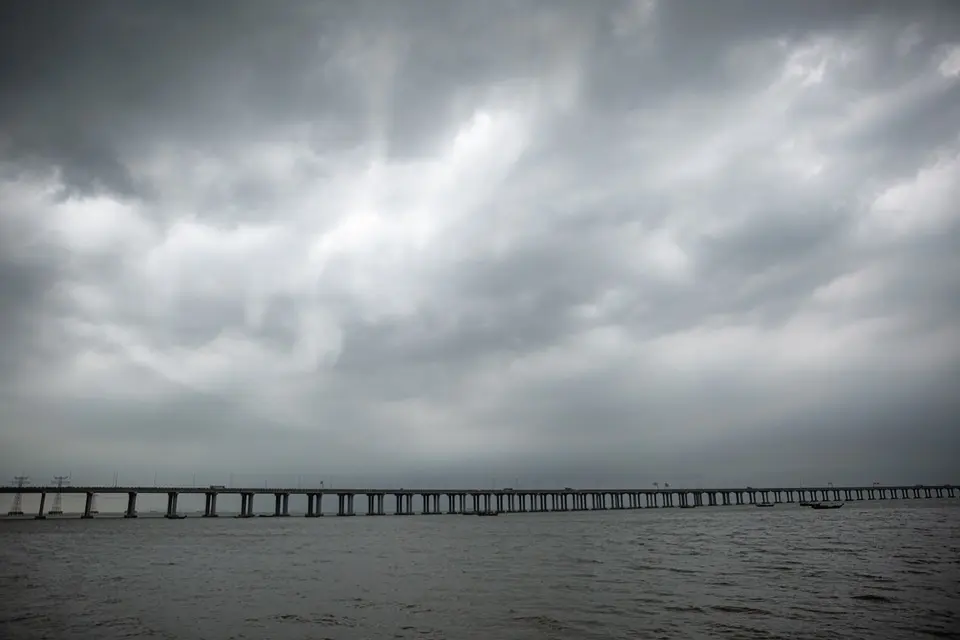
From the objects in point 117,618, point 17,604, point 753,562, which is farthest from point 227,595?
point 753,562

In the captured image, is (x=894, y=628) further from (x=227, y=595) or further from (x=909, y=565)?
(x=227, y=595)

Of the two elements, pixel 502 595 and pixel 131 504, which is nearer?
pixel 502 595

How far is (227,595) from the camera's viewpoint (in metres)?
32.8

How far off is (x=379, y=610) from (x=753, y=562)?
99.1 ft

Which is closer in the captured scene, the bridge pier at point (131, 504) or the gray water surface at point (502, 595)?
the gray water surface at point (502, 595)

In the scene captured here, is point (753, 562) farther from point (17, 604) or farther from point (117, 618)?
point (17, 604)

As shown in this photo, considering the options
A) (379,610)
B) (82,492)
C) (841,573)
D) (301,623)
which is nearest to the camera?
(301,623)

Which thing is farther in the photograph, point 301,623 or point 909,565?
point 909,565

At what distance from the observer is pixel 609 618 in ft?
83.1

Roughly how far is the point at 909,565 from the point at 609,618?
27.0 m

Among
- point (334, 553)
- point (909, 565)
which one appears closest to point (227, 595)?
point (334, 553)

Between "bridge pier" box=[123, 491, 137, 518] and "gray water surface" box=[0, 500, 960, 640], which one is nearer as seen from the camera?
"gray water surface" box=[0, 500, 960, 640]

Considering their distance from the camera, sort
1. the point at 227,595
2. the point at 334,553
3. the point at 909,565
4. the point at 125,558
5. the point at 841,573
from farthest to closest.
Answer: the point at 334,553 → the point at 125,558 → the point at 909,565 → the point at 841,573 → the point at 227,595

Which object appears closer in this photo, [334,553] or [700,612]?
[700,612]
